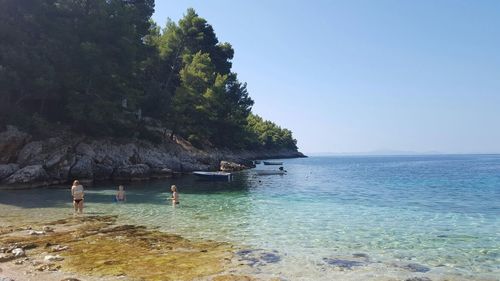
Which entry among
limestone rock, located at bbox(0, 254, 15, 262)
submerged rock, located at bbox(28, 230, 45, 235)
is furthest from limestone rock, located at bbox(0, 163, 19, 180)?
limestone rock, located at bbox(0, 254, 15, 262)

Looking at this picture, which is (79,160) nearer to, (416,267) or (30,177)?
(30,177)

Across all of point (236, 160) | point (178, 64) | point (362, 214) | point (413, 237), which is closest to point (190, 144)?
point (236, 160)

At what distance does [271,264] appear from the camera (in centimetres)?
1270

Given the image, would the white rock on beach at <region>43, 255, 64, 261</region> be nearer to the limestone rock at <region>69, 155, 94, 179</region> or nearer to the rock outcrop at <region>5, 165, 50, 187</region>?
the rock outcrop at <region>5, 165, 50, 187</region>

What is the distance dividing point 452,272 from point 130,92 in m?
44.8

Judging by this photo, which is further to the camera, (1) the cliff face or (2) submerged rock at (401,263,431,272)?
(1) the cliff face

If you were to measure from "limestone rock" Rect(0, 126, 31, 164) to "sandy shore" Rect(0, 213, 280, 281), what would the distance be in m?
22.6

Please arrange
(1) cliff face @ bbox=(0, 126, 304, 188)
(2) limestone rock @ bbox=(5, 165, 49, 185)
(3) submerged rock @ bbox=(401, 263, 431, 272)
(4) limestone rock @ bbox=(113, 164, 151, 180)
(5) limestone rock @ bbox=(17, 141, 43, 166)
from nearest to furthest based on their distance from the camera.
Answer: (3) submerged rock @ bbox=(401, 263, 431, 272) < (2) limestone rock @ bbox=(5, 165, 49, 185) < (1) cliff face @ bbox=(0, 126, 304, 188) < (5) limestone rock @ bbox=(17, 141, 43, 166) < (4) limestone rock @ bbox=(113, 164, 151, 180)

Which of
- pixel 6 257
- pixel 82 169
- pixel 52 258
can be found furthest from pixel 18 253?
pixel 82 169

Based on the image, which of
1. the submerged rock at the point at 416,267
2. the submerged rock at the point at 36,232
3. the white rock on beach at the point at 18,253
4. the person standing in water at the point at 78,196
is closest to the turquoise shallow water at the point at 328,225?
the submerged rock at the point at 416,267

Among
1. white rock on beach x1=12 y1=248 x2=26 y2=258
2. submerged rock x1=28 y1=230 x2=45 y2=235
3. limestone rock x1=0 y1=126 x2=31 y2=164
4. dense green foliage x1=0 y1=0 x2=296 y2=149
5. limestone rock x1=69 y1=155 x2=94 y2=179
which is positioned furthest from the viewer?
limestone rock x1=69 y1=155 x2=94 y2=179

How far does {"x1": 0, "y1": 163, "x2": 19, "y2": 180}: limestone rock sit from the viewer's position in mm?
34812

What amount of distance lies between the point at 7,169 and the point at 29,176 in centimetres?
195

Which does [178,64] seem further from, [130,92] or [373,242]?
[373,242]
